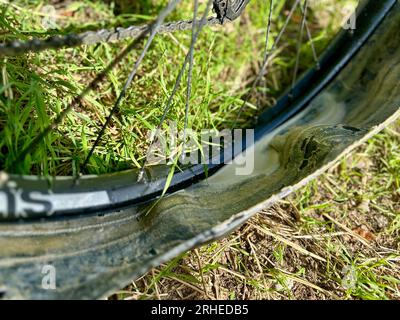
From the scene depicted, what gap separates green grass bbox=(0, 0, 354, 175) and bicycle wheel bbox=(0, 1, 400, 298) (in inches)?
3.3

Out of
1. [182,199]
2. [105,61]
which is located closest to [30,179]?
[182,199]

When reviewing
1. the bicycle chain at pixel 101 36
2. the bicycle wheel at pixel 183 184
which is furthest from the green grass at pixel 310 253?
the bicycle chain at pixel 101 36

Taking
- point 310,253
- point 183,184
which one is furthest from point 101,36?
point 310,253

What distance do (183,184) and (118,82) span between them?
1.74ft

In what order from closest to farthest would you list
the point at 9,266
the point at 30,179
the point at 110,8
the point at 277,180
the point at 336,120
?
1. the point at 9,266
2. the point at 30,179
3. the point at 277,180
4. the point at 336,120
5. the point at 110,8

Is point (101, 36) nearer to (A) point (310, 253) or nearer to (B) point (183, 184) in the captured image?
(B) point (183, 184)

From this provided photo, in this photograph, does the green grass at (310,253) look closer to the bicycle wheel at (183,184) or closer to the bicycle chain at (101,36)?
the bicycle wheel at (183,184)

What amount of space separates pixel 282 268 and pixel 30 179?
852mm

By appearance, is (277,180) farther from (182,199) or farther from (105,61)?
(105,61)

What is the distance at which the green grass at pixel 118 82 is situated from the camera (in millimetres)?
1700

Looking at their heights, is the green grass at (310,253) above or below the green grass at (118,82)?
below

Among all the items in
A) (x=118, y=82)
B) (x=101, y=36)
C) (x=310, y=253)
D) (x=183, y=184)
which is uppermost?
(x=118, y=82)

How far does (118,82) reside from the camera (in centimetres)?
209

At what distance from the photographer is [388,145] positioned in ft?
7.41
